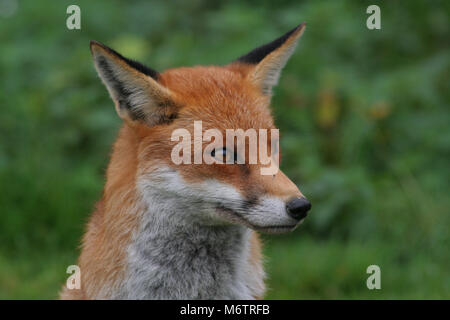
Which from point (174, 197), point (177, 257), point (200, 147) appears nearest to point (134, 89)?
point (200, 147)

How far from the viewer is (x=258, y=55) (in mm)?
4852

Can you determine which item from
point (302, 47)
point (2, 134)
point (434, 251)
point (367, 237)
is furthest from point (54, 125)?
point (434, 251)

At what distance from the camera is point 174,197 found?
4.20 meters

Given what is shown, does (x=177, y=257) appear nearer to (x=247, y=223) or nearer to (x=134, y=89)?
(x=247, y=223)

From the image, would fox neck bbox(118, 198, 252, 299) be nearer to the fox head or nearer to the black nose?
the fox head

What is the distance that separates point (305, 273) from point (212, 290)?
2.56 m

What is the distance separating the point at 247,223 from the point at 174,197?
50cm

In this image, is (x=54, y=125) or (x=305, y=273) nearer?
(x=305, y=273)

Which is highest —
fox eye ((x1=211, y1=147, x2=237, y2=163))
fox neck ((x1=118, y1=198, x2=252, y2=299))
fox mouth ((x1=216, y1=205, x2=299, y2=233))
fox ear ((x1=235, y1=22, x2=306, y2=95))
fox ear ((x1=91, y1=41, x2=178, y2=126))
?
fox ear ((x1=235, y1=22, x2=306, y2=95))

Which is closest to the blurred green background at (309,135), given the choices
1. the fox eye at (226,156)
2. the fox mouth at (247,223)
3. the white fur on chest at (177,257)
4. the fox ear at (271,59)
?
the white fur on chest at (177,257)

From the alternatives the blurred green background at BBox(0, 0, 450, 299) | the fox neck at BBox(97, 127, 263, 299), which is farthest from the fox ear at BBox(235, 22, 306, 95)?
the blurred green background at BBox(0, 0, 450, 299)

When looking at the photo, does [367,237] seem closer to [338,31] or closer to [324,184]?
[324,184]

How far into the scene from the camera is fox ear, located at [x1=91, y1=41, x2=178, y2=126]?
4164 mm

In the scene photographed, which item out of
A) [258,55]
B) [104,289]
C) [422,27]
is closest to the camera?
[104,289]
